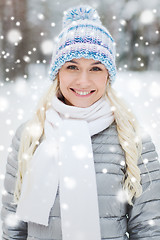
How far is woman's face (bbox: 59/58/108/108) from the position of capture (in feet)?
4.41

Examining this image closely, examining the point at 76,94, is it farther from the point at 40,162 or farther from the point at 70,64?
the point at 40,162

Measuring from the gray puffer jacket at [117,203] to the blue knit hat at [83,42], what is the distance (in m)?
0.33

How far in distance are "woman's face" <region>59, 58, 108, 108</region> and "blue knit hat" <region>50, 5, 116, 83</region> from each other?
0.09ft

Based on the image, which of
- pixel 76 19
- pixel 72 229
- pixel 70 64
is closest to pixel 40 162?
pixel 72 229

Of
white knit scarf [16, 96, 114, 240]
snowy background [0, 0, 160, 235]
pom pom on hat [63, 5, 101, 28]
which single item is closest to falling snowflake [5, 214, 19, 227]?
white knit scarf [16, 96, 114, 240]

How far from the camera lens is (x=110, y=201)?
1.29 metres

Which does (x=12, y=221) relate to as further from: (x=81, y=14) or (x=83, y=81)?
(x=81, y=14)

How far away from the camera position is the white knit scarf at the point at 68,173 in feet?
4.16

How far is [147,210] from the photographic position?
4.26 feet

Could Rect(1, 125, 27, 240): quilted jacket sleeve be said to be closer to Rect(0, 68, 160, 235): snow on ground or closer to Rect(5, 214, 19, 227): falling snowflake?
Rect(5, 214, 19, 227): falling snowflake

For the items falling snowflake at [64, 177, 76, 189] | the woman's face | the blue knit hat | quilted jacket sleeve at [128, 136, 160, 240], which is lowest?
quilted jacket sleeve at [128, 136, 160, 240]

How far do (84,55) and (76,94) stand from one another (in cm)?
17

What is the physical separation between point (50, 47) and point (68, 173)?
4037mm

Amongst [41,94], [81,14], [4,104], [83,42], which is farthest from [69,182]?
[4,104]
